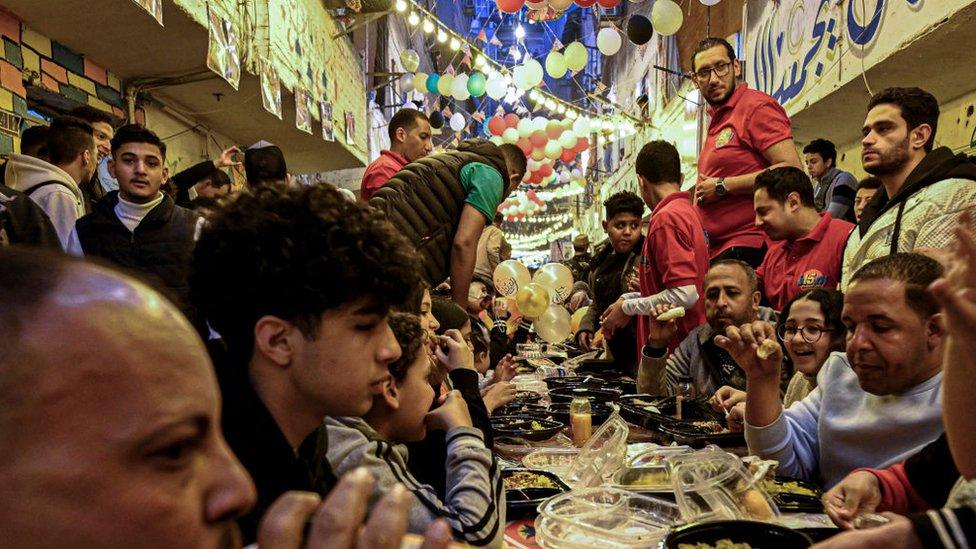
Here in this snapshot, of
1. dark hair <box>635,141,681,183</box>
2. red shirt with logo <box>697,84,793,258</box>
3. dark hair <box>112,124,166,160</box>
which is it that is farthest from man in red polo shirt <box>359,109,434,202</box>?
red shirt with logo <box>697,84,793,258</box>

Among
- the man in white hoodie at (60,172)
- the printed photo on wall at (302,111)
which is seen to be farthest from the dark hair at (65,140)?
the printed photo on wall at (302,111)

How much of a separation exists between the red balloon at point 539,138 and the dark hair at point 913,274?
42.3 ft

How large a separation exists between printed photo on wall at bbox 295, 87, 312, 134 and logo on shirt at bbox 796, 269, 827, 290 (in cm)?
664

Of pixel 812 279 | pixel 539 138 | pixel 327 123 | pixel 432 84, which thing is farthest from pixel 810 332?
pixel 539 138

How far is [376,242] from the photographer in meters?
1.71

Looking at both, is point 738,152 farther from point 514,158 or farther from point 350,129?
point 350,129

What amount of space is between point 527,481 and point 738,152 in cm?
339

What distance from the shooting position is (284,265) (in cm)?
158

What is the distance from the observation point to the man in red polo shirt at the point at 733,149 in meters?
4.71

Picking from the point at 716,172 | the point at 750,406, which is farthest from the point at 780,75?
the point at 750,406

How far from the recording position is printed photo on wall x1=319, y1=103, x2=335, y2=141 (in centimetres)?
1031

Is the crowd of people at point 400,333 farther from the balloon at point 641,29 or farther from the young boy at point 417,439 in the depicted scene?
the balloon at point 641,29

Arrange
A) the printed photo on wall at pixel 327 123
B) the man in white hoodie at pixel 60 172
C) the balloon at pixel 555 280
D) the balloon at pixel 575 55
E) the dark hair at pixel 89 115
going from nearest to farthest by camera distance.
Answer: the man in white hoodie at pixel 60 172 < the dark hair at pixel 89 115 < the balloon at pixel 555 280 < the printed photo on wall at pixel 327 123 < the balloon at pixel 575 55

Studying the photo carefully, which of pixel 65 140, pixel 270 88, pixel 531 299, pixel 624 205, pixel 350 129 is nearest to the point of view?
pixel 65 140
